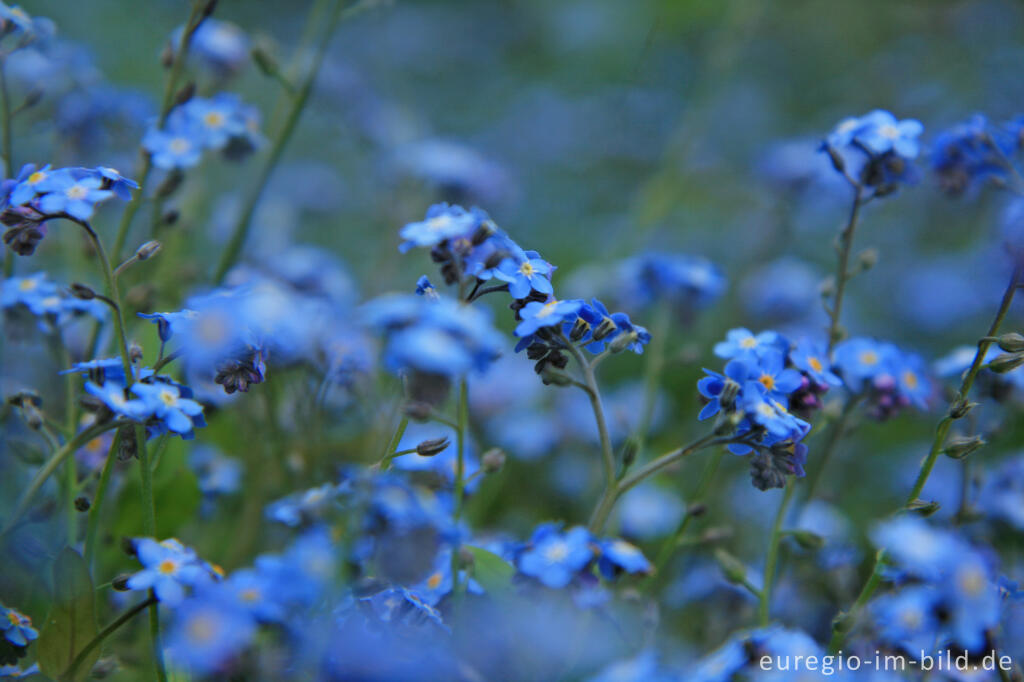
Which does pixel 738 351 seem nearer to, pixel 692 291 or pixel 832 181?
pixel 692 291

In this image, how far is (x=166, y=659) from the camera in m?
1.47

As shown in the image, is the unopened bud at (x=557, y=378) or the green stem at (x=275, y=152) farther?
the green stem at (x=275, y=152)

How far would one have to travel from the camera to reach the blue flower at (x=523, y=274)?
1.45 metres

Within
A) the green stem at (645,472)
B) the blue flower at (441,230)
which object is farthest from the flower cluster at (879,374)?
the blue flower at (441,230)

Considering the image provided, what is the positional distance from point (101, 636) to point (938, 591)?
124 centimetres

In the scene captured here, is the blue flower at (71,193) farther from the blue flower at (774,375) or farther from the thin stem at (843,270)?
the thin stem at (843,270)

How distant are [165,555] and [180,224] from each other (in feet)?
4.96

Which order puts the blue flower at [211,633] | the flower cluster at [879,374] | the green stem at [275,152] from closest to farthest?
the blue flower at [211,633]
the flower cluster at [879,374]
the green stem at [275,152]

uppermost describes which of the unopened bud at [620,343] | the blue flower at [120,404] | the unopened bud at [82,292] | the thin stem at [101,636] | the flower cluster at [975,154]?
the flower cluster at [975,154]

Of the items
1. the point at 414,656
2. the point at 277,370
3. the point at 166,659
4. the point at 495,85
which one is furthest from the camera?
the point at 495,85

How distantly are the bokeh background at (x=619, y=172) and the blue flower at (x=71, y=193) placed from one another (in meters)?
0.51

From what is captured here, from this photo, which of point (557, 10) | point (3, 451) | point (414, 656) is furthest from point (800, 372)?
point (557, 10)

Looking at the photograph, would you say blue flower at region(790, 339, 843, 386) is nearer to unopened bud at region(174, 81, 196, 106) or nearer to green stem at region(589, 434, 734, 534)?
green stem at region(589, 434, 734, 534)

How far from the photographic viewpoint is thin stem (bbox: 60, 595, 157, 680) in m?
1.34
